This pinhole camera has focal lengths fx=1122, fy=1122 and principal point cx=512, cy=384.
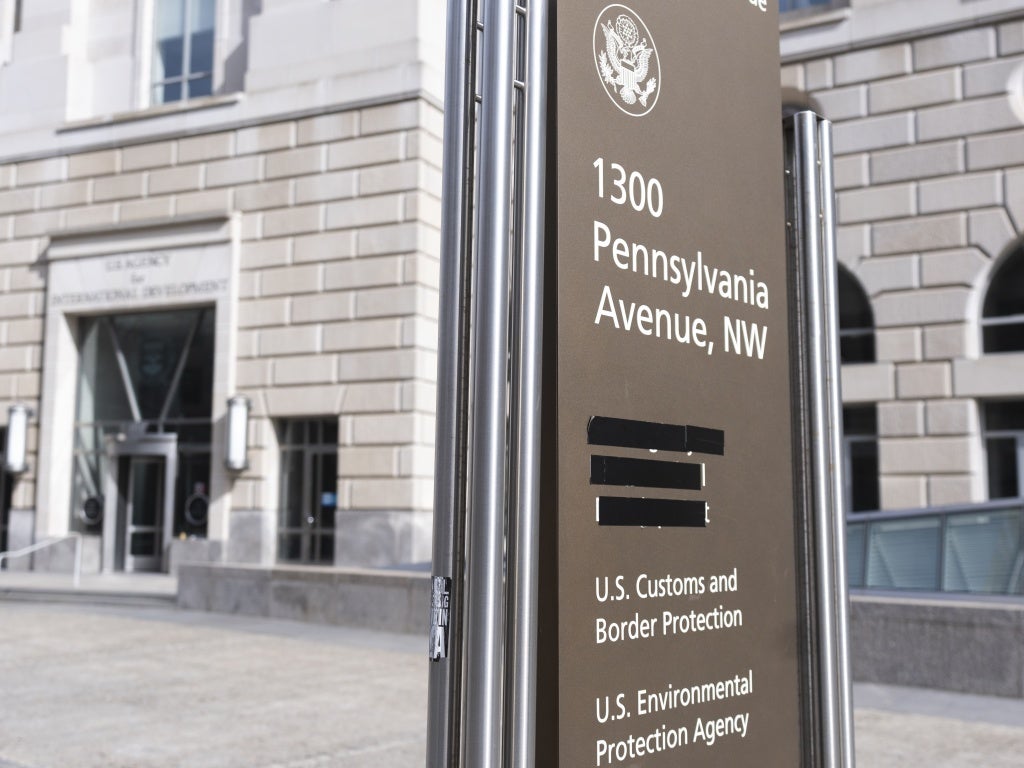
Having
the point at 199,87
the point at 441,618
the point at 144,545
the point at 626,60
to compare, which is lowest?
the point at 144,545

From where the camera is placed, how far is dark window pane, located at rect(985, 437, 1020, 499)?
17.2 meters

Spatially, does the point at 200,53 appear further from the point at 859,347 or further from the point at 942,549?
the point at 942,549

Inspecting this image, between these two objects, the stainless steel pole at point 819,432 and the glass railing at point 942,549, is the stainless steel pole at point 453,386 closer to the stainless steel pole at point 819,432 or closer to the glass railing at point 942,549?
the stainless steel pole at point 819,432

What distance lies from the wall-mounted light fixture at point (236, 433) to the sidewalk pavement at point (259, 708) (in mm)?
8185

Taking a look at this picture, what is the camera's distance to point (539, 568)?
2227 millimetres

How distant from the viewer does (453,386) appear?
218cm

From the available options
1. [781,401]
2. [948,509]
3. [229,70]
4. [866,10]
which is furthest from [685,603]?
[229,70]

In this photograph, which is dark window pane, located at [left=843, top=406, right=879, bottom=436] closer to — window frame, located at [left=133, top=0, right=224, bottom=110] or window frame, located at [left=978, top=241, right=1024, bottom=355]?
window frame, located at [left=978, top=241, right=1024, bottom=355]

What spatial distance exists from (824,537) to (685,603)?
72 cm

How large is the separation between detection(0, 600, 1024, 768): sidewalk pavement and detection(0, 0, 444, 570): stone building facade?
26.5 feet

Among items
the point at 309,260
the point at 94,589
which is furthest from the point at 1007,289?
the point at 94,589

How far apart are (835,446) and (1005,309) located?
15.9 meters

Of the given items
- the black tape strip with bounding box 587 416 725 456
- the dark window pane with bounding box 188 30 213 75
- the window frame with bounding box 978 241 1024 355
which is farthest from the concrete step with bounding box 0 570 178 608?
the black tape strip with bounding box 587 416 725 456

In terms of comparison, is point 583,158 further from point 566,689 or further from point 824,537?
point 824,537
